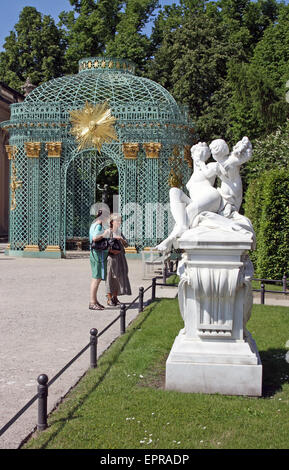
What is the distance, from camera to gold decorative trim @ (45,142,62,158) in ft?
72.8

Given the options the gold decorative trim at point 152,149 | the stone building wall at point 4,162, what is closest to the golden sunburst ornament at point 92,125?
the gold decorative trim at point 152,149

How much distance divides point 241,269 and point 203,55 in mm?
28121

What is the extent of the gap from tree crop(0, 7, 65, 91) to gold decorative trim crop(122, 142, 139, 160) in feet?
60.5

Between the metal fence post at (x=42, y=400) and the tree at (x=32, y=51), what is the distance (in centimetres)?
3594

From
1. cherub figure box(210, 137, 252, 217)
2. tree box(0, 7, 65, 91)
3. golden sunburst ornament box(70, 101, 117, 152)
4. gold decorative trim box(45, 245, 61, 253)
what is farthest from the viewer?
tree box(0, 7, 65, 91)

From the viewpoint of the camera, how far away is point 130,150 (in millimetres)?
22281

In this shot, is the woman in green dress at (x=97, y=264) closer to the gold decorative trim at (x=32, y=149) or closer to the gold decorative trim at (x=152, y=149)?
the gold decorative trim at (x=152, y=149)

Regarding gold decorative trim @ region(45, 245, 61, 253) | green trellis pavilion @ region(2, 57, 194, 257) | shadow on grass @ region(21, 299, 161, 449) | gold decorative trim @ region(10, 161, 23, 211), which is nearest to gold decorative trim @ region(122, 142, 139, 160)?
green trellis pavilion @ region(2, 57, 194, 257)

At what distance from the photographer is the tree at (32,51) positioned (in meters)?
39.1

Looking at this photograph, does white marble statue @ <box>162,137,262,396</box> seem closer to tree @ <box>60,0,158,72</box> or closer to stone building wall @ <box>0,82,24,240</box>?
stone building wall @ <box>0,82,24,240</box>

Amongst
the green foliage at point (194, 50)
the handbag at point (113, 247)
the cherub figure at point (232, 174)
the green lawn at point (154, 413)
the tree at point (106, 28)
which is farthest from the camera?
the tree at point (106, 28)

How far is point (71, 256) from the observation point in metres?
23.1

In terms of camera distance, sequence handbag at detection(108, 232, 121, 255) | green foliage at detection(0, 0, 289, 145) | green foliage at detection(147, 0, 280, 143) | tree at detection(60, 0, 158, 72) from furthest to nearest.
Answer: tree at detection(60, 0, 158, 72) < green foliage at detection(0, 0, 289, 145) < green foliage at detection(147, 0, 280, 143) < handbag at detection(108, 232, 121, 255)

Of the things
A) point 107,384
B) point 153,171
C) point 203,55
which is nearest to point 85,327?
point 107,384
